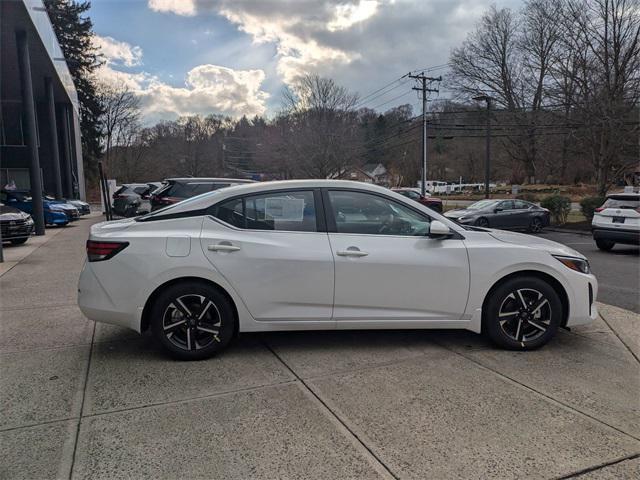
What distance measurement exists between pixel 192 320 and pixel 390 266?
5.60ft

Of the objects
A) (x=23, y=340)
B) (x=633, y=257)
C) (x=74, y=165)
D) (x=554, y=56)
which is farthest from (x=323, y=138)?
(x=23, y=340)

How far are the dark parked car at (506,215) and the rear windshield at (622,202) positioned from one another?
5.81 m

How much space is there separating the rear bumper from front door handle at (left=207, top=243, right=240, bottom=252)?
10970 millimetres

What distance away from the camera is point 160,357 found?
12.7 feet

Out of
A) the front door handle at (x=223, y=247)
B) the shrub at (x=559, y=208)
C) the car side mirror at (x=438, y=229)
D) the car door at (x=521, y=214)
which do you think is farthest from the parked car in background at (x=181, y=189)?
the shrub at (x=559, y=208)

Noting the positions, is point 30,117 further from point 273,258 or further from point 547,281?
point 547,281

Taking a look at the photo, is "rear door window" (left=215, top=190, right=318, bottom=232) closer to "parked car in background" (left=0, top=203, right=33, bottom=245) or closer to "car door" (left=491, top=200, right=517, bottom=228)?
"parked car in background" (left=0, top=203, right=33, bottom=245)

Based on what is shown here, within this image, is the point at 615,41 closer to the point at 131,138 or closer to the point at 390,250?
the point at 390,250

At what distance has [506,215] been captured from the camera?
1788 centimetres

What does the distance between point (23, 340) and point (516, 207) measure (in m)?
17.8

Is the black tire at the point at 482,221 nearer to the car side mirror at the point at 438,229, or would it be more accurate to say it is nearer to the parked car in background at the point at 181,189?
the parked car in background at the point at 181,189

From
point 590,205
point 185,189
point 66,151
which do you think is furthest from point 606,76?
point 66,151

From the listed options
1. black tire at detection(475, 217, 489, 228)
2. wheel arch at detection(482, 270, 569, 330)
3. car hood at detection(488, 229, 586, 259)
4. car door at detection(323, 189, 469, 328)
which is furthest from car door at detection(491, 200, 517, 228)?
car door at detection(323, 189, 469, 328)

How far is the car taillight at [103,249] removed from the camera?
145 inches
